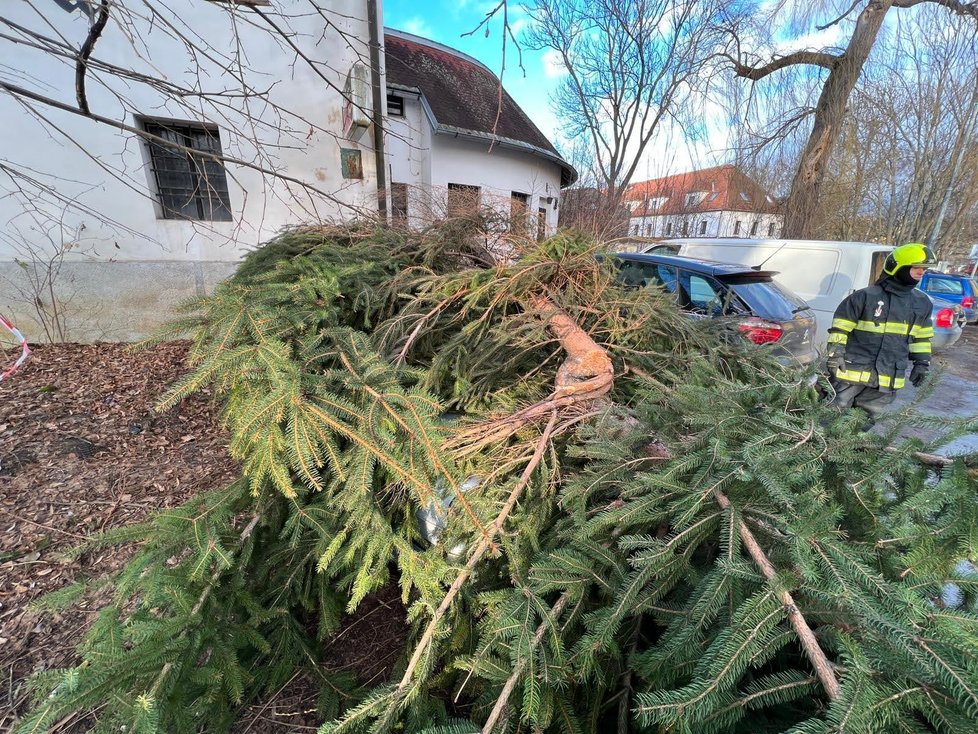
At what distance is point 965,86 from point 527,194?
1185 cm

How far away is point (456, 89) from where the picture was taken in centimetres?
1295

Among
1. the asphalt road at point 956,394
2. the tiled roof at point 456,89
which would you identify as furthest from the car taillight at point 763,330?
the tiled roof at point 456,89

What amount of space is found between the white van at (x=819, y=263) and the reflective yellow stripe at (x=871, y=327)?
8.13 feet

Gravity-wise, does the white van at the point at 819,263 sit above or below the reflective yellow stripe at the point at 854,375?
above

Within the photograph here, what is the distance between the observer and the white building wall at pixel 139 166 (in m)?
5.06

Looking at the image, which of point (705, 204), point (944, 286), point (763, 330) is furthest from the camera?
point (705, 204)

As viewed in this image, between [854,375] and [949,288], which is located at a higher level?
[949,288]

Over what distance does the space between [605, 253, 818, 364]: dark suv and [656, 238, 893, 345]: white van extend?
2.85 feet

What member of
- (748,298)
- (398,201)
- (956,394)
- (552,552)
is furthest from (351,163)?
(956,394)

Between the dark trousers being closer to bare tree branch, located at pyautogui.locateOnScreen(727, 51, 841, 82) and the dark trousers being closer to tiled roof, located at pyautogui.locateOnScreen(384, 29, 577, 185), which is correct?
tiled roof, located at pyautogui.locateOnScreen(384, 29, 577, 185)

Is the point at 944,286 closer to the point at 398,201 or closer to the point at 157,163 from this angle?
the point at 398,201

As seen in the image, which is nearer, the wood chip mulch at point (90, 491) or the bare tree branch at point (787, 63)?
the wood chip mulch at point (90, 491)

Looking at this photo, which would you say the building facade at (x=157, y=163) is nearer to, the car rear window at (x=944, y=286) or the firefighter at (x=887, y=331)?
the firefighter at (x=887, y=331)

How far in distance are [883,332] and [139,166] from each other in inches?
344
